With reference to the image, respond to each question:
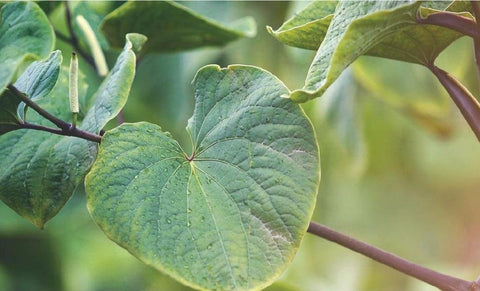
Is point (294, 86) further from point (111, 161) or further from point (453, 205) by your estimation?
point (111, 161)

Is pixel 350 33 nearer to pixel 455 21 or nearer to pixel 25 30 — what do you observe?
pixel 455 21

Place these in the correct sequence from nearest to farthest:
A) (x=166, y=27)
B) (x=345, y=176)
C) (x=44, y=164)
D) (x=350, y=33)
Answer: (x=350, y=33), (x=44, y=164), (x=166, y=27), (x=345, y=176)

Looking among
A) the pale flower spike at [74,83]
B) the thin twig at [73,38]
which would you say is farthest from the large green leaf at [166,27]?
the pale flower spike at [74,83]

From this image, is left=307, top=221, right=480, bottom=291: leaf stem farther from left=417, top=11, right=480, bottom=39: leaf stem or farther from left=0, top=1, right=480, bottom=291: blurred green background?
left=0, top=1, right=480, bottom=291: blurred green background

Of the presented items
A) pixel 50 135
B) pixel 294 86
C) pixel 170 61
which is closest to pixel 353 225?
pixel 294 86

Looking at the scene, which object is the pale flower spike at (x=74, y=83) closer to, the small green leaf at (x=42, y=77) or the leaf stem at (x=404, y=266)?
the small green leaf at (x=42, y=77)

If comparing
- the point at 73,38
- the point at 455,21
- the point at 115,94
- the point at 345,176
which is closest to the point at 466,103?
the point at 455,21
